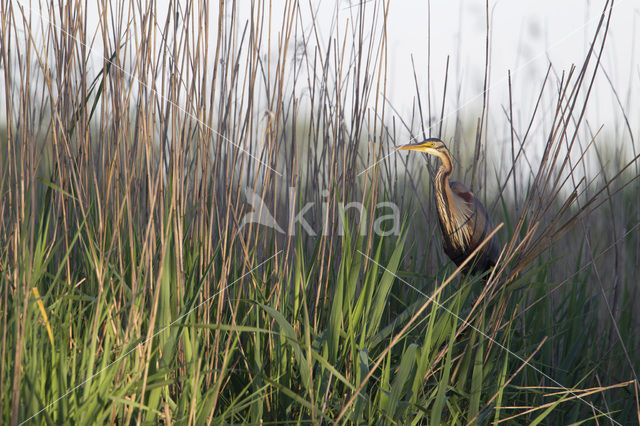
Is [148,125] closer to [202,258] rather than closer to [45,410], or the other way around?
[202,258]

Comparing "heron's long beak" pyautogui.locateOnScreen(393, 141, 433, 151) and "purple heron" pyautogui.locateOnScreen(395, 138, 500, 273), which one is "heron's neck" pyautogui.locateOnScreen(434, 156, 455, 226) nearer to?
"purple heron" pyautogui.locateOnScreen(395, 138, 500, 273)

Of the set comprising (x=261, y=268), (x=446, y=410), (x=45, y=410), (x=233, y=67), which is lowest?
(x=446, y=410)

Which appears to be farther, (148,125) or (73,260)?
(73,260)

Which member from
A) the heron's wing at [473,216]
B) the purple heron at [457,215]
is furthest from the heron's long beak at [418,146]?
the heron's wing at [473,216]

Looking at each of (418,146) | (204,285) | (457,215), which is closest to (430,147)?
(418,146)

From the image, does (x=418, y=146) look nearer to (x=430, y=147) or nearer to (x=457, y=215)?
(x=430, y=147)

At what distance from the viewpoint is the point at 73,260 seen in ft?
5.14

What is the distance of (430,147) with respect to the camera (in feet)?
6.35

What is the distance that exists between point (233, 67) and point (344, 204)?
43 cm

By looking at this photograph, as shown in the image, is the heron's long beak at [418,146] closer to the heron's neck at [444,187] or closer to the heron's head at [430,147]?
the heron's head at [430,147]

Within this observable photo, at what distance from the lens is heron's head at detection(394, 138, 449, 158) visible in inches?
74.5

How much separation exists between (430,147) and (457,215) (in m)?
0.28

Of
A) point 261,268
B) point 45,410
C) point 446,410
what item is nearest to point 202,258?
point 261,268

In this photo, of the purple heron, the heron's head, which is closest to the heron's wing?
the purple heron
